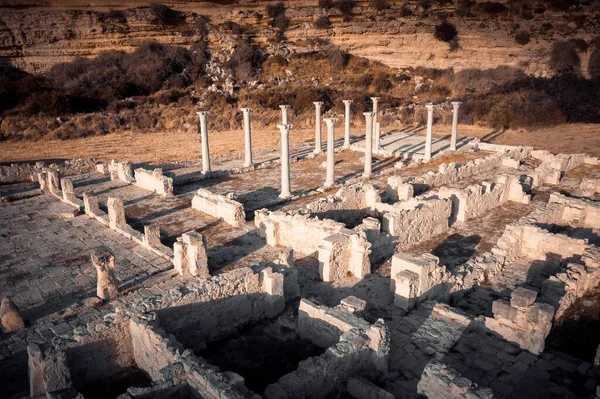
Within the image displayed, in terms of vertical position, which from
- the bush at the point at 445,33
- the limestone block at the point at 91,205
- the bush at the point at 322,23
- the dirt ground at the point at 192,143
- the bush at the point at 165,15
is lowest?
the dirt ground at the point at 192,143

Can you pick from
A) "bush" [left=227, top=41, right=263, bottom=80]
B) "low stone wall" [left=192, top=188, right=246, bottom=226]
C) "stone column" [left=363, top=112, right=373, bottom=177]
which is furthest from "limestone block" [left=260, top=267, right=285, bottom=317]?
"bush" [left=227, top=41, right=263, bottom=80]

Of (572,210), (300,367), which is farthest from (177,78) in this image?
(300,367)

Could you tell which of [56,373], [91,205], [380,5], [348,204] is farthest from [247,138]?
[380,5]

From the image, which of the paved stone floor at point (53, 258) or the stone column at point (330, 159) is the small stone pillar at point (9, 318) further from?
the stone column at point (330, 159)

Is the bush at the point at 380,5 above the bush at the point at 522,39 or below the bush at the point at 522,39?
above

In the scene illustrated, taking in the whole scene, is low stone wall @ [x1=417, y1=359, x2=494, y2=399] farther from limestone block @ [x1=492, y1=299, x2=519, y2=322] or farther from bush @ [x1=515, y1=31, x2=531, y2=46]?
bush @ [x1=515, y1=31, x2=531, y2=46]

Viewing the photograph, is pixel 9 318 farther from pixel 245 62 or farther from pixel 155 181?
pixel 245 62

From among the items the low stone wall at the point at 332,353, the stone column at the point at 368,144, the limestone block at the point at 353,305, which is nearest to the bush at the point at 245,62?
the stone column at the point at 368,144
